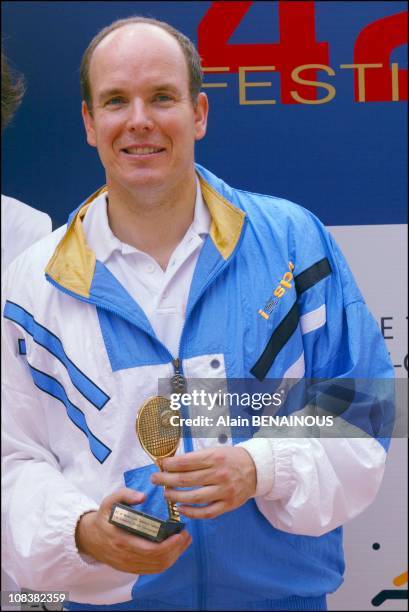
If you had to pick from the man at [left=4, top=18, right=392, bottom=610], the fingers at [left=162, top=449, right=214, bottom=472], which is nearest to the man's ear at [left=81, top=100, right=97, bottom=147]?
the man at [left=4, top=18, right=392, bottom=610]

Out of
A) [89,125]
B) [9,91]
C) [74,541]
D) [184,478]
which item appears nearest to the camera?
[184,478]

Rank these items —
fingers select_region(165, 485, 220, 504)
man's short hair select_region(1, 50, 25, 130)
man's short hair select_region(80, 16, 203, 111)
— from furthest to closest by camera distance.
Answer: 1. man's short hair select_region(1, 50, 25, 130)
2. man's short hair select_region(80, 16, 203, 111)
3. fingers select_region(165, 485, 220, 504)

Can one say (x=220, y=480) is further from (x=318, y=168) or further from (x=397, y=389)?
(x=318, y=168)

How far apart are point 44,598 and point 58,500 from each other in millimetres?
220

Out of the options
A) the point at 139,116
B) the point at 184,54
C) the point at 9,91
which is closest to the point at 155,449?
the point at 139,116

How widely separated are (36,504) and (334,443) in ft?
1.60

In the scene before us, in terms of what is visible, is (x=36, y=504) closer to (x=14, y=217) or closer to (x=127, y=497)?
(x=127, y=497)

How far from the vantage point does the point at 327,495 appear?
1.43 m

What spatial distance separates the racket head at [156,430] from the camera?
135cm

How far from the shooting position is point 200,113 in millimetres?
1572

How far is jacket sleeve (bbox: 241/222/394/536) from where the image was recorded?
4.59ft

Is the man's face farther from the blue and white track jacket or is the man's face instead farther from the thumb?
the thumb

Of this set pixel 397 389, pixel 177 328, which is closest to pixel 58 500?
pixel 177 328

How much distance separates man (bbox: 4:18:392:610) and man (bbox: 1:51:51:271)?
0.63 feet
